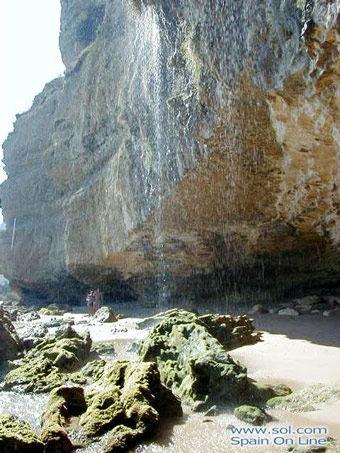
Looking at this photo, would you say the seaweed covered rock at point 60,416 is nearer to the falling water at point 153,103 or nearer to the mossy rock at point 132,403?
the mossy rock at point 132,403

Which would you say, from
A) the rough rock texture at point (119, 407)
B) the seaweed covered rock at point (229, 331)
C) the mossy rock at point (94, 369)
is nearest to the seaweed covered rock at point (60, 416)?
the rough rock texture at point (119, 407)

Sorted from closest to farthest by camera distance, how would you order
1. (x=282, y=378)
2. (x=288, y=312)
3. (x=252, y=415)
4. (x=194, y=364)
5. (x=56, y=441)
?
(x=56, y=441) < (x=252, y=415) < (x=194, y=364) < (x=282, y=378) < (x=288, y=312)

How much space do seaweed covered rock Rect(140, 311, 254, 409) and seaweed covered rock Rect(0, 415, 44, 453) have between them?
2048mm

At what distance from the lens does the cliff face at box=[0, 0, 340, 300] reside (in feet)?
29.5

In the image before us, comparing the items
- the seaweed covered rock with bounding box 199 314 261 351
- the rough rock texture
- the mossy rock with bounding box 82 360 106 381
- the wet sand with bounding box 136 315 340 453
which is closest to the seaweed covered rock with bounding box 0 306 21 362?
the mossy rock with bounding box 82 360 106 381

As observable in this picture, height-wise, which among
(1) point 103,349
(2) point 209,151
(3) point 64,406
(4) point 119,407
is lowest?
(1) point 103,349

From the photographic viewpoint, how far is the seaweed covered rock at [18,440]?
4230 millimetres

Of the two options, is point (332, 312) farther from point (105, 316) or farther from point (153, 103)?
point (153, 103)

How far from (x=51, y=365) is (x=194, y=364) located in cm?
355

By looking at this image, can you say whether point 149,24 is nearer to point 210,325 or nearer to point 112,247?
point 112,247

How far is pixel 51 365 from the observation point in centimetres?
812

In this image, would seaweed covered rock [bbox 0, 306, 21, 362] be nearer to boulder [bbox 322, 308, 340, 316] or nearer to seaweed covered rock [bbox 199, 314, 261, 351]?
seaweed covered rock [bbox 199, 314, 261, 351]

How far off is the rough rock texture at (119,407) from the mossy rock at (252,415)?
0.82 m

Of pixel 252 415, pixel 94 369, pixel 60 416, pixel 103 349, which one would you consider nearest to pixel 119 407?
pixel 60 416
